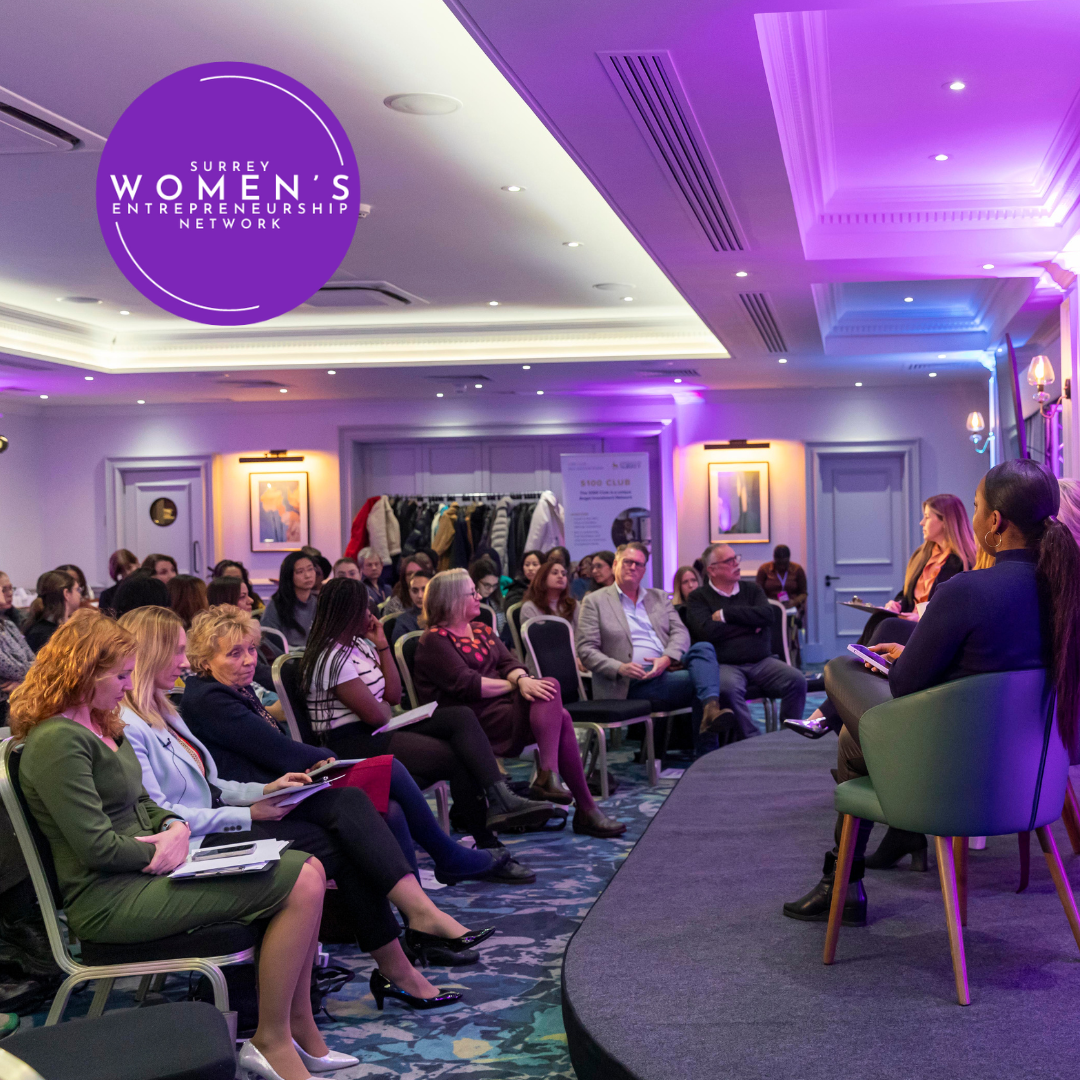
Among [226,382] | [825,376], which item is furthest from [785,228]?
[226,382]

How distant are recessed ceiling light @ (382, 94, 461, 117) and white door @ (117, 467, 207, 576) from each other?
8.17 metres

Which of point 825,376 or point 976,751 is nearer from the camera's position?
point 976,751

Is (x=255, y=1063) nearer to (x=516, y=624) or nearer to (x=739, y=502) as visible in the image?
(x=516, y=624)

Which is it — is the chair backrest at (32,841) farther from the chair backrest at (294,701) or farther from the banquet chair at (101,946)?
the chair backrest at (294,701)

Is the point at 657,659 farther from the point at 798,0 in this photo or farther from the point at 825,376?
the point at 825,376

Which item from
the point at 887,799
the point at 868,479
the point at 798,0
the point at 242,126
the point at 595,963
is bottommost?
the point at 595,963

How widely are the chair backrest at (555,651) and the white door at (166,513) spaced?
7.18m

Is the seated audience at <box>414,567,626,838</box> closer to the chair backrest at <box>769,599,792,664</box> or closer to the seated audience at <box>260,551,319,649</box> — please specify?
the seated audience at <box>260,551,319,649</box>

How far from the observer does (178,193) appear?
3.13 metres

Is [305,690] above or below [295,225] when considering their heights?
below

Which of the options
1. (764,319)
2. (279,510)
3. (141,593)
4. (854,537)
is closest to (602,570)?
(764,319)

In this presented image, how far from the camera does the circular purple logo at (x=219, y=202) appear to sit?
10.2ft

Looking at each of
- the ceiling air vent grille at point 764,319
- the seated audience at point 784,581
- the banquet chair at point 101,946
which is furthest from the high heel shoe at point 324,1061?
the seated audience at point 784,581

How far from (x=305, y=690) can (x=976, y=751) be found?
2.52 m
